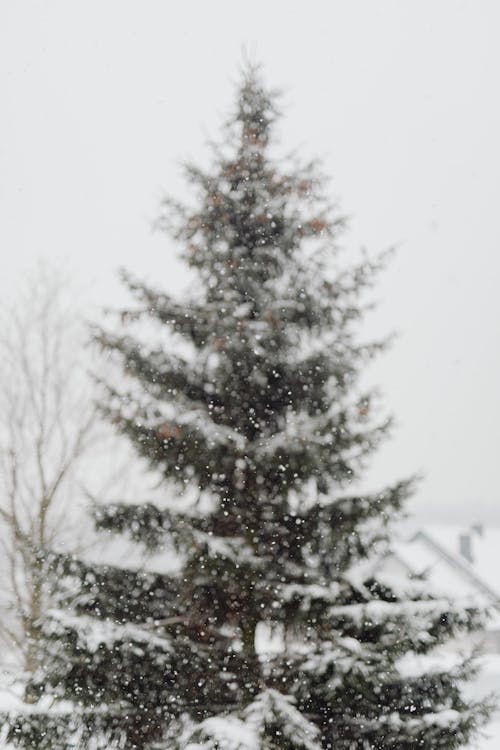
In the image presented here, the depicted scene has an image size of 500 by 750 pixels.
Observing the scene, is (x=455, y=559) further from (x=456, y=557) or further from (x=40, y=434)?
(x=40, y=434)

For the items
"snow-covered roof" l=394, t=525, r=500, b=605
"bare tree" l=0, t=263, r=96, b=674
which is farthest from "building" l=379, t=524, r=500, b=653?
"bare tree" l=0, t=263, r=96, b=674

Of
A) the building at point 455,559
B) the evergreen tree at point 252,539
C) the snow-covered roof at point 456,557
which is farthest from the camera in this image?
the snow-covered roof at point 456,557

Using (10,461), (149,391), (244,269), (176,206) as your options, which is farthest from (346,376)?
(10,461)

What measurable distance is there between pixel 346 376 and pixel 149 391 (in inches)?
69.1

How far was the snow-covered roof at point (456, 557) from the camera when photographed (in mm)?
31359

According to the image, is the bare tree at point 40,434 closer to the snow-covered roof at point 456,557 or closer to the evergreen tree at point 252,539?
the evergreen tree at point 252,539

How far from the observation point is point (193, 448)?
484cm

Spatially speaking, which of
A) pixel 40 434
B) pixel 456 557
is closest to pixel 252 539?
pixel 40 434

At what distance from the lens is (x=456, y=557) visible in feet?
106

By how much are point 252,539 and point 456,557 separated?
102 ft

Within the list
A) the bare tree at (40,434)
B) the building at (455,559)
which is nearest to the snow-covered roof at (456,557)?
the building at (455,559)

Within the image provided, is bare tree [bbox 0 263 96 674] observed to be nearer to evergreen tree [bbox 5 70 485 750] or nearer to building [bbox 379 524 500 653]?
evergreen tree [bbox 5 70 485 750]

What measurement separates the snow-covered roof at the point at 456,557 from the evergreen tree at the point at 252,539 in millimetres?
27035

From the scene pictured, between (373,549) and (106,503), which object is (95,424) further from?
(373,549)
